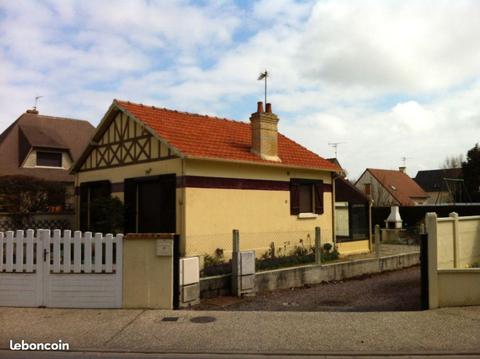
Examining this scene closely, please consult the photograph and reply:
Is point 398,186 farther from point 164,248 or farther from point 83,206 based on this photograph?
point 164,248

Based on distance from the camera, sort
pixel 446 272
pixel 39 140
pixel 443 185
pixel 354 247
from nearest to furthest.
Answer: pixel 446 272 < pixel 354 247 < pixel 39 140 < pixel 443 185

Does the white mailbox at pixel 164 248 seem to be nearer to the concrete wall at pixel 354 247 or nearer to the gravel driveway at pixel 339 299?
the gravel driveway at pixel 339 299

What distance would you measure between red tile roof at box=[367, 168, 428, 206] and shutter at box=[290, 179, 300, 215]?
38.0 metres

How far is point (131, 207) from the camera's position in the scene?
15.8 metres

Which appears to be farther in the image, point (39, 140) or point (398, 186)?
point (398, 186)

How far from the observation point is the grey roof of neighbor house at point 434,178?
68125mm

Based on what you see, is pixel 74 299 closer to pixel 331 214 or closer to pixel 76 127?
pixel 331 214

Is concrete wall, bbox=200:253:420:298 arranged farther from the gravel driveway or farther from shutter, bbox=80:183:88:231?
shutter, bbox=80:183:88:231

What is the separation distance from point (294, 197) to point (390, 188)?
4006 cm

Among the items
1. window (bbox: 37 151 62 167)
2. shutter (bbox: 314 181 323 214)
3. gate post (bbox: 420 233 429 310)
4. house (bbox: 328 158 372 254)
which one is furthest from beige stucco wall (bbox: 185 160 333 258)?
window (bbox: 37 151 62 167)

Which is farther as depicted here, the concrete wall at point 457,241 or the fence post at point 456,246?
the fence post at point 456,246

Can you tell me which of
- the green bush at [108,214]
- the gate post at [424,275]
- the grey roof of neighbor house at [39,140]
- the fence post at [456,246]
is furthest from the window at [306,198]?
the grey roof of neighbor house at [39,140]

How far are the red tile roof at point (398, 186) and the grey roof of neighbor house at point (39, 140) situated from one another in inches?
1382

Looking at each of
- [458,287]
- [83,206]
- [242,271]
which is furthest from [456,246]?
[83,206]
